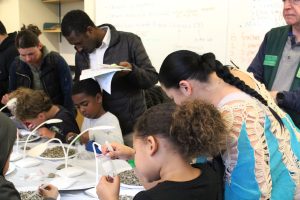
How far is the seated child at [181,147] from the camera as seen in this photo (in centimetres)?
96

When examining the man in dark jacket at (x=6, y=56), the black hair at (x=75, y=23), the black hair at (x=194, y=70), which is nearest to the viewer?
the black hair at (x=194, y=70)

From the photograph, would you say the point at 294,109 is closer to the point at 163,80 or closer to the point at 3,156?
the point at 163,80

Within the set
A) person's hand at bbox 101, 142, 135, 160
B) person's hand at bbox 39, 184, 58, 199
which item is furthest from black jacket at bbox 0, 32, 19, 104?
person's hand at bbox 39, 184, 58, 199

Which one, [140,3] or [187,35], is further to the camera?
[140,3]

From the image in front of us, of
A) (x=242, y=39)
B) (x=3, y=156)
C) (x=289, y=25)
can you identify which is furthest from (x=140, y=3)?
(x=3, y=156)

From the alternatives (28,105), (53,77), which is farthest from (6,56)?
(28,105)

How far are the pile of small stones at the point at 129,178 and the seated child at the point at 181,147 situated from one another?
0.98 ft

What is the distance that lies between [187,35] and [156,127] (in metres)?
2.16

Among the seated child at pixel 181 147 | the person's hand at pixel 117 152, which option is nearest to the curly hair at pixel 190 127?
the seated child at pixel 181 147

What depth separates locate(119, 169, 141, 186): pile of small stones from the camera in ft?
4.46

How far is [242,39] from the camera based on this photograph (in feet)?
8.72

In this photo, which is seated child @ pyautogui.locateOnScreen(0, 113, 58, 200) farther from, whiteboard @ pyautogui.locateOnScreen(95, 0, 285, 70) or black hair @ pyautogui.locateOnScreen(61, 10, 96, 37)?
whiteboard @ pyautogui.locateOnScreen(95, 0, 285, 70)

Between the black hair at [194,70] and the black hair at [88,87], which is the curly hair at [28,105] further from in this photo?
the black hair at [194,70]

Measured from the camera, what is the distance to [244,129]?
1057 millimetres
